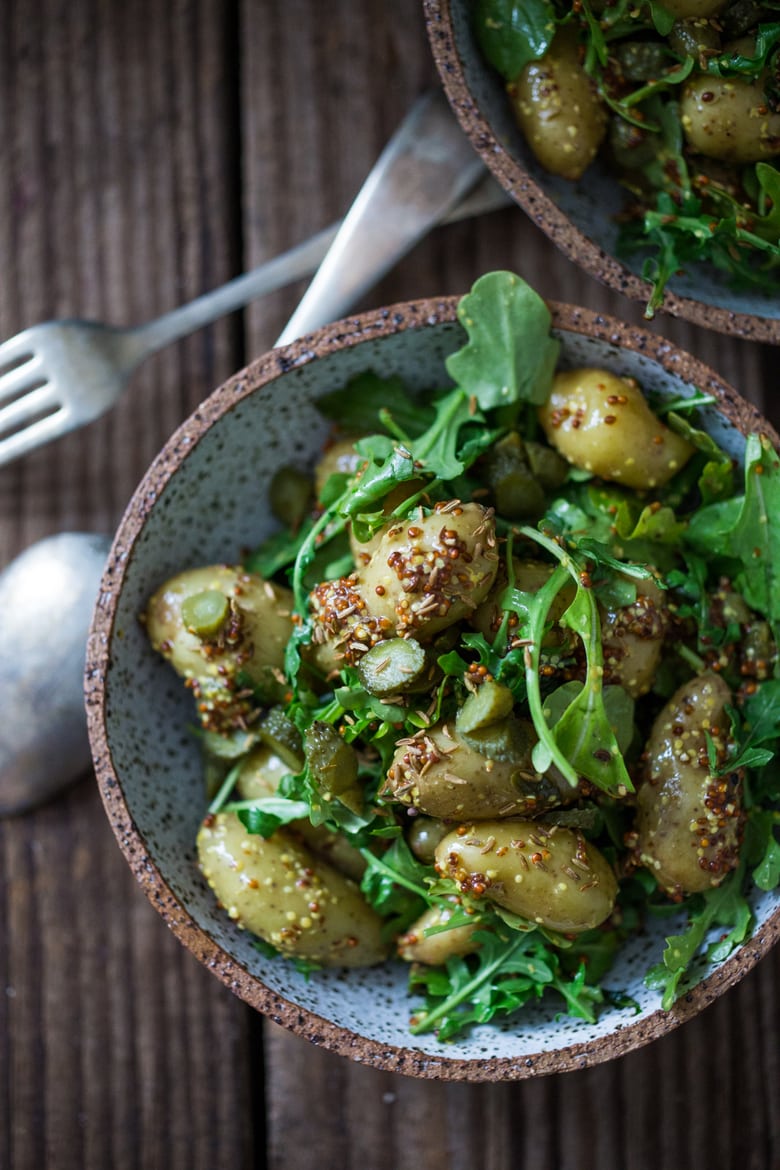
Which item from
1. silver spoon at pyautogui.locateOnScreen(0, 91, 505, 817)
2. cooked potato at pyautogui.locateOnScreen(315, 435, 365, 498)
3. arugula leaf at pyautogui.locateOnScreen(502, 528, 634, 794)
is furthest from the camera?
silver spoon at pyautogui.locateOnScreen(0, 91, 505, 817)

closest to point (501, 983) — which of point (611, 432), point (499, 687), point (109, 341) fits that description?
point (499, 687)

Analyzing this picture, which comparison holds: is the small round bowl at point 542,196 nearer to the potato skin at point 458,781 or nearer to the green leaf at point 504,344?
the green leaf at point 504,344

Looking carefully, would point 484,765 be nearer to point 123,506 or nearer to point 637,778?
point 637,778

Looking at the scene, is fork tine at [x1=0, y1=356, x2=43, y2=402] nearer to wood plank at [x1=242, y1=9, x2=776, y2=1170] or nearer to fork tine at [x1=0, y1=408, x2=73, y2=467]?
fork tine at [x1=0, y1=408, x2=73, y2=467]

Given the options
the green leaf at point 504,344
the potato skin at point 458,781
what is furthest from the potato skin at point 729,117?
the potato skin at point 458,781

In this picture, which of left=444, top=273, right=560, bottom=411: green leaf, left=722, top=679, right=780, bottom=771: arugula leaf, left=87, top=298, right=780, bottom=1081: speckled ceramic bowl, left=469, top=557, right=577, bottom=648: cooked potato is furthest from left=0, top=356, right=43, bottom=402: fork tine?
left=722, top=679, right=780, bottom=771: arugula leaf

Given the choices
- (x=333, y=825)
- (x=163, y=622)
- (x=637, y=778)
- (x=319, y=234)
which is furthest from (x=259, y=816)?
(x=319, y=234)
